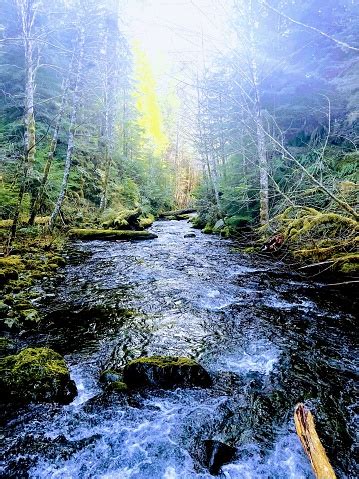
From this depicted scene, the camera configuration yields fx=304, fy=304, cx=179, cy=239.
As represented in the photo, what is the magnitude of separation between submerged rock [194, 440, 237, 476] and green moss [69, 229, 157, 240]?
1232 cm

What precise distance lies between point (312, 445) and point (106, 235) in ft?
42.4

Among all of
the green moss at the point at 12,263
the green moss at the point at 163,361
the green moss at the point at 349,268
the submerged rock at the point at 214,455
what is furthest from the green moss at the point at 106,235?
the submerged rock at the point at 214,455

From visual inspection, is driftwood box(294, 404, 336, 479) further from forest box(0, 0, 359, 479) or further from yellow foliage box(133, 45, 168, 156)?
yellow foliage box(133, 45, 168, 156)

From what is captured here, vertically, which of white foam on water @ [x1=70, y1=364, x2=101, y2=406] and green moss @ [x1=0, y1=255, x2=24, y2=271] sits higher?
green moss @ [x1=0, y1=255, x2=24, y2=271]

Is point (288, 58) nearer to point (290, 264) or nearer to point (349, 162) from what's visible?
point (349, 162)

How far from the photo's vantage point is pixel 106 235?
1464 centimetres

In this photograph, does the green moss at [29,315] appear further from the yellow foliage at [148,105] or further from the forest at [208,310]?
the yellow foliage at [148,105]

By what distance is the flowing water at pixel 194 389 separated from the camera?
113 inches

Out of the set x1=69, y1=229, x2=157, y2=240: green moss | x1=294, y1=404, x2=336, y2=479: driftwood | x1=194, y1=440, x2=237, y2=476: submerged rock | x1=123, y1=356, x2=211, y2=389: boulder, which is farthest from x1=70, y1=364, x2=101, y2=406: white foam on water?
x1=69, y1=229, x2=157, y2=240: green moss

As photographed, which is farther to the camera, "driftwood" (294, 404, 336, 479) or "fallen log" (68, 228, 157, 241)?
"fallen log" (68, 228, 157, 241)

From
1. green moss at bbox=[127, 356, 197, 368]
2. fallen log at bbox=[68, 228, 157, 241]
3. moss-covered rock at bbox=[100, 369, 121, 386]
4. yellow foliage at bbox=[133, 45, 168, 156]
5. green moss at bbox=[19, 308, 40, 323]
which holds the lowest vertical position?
moss-covered rock at bbox=[100, 369, 121, 386]

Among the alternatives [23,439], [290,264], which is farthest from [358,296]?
[23,439]

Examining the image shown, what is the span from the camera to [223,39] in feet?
16.0

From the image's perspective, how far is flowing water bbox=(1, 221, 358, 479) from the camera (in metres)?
2.88
